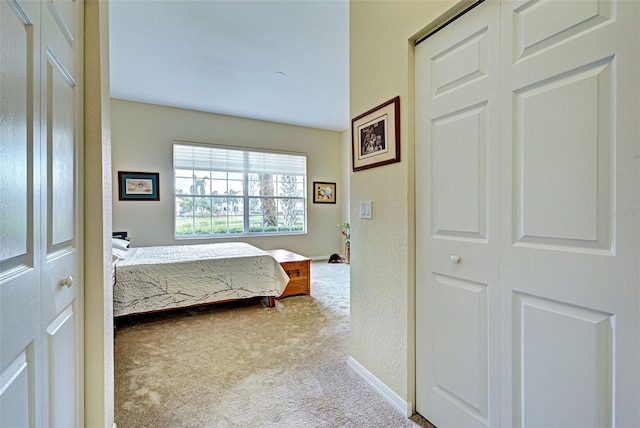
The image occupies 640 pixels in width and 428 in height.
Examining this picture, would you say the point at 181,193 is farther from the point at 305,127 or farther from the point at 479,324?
the point at 479,324

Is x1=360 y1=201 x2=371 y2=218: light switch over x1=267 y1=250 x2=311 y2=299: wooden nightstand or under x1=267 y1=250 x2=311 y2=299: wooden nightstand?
over

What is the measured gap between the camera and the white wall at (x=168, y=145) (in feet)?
14.7

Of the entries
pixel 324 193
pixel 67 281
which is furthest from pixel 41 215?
pixel 324 193

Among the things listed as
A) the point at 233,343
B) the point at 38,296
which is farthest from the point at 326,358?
the point at 38,296

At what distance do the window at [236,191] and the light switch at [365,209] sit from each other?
3.86m

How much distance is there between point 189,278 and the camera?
2.83m

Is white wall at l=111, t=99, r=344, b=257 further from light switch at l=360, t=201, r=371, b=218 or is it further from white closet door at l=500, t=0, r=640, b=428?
white closet door at l=500, t=0, r=640, b=428

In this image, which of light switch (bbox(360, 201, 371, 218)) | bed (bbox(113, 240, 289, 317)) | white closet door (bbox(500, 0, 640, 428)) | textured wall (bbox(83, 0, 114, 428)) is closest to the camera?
white closet door (bbox(500, 0, 640, 428))

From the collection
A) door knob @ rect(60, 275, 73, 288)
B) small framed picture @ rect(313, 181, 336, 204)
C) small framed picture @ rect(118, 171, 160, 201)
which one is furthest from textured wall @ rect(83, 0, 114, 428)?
small framed picture @ rect(313, 181, 336, 204)

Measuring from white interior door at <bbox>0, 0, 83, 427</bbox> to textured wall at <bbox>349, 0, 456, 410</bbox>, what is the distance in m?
1.37

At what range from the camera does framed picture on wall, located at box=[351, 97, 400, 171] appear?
1581 millimetres

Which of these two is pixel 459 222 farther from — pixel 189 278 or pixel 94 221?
pixel 189 278

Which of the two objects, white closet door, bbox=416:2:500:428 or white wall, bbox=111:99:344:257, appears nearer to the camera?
white closet door, bbox=416:2:500:428

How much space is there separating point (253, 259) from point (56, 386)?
2.23 metres
